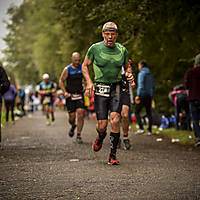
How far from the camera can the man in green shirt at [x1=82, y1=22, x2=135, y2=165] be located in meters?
7.95

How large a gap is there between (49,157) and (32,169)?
1.57m

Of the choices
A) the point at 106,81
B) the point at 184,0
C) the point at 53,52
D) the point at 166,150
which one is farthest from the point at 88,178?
the point at 53,52

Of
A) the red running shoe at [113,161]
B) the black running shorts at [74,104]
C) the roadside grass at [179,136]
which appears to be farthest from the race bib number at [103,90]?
the roadside grass at [179,136]

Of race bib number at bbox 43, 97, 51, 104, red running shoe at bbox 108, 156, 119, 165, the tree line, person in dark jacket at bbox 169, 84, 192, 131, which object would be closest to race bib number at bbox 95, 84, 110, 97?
red running shoe at bbox 108, 156, 119, 165

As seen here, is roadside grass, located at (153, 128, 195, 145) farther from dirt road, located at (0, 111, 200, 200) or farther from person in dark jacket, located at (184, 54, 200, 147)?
dirt road, located at (0, 111, 200, 200)

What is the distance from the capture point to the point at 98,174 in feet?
22.9

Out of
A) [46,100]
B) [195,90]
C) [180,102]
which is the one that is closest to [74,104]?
[195,90]

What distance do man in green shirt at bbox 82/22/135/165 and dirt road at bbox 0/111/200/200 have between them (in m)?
0.58

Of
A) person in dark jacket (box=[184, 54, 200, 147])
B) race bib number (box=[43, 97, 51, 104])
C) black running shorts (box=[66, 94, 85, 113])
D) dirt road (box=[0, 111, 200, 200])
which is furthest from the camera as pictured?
race bib number (box=[43, 97, 51, 104])

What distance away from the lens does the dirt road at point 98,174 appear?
5641 mm

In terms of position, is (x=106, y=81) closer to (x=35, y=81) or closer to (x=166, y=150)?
(x=166, y=150)

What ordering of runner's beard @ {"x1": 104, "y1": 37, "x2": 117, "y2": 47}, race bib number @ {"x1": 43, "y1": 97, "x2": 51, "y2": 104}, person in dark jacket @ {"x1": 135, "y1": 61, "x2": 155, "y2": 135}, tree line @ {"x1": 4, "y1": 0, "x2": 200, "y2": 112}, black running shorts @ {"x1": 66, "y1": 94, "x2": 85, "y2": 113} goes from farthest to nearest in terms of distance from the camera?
race bib number @ {"x1": 43, "y1": 97, "x2": 51, "y2": 104}
person in dark jacket @ {"x1": 135, "y1": 61, "x2": 155, "y2": 135}
black running shorts @ {"x1": 66, "y1": 94, "x2": 85, "y2": 113}
tree line @ {"x1": 4, "y1": 0, "x2": 200, "y2": 112}
runner's beard @ {"x1": 104, "y1": 37, "x2": 117, "y2": 47}

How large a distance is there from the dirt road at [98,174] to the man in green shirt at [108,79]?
58cm

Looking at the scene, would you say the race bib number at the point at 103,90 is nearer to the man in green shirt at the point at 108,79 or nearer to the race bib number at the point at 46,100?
the man in green shirt at the point at 108,79
